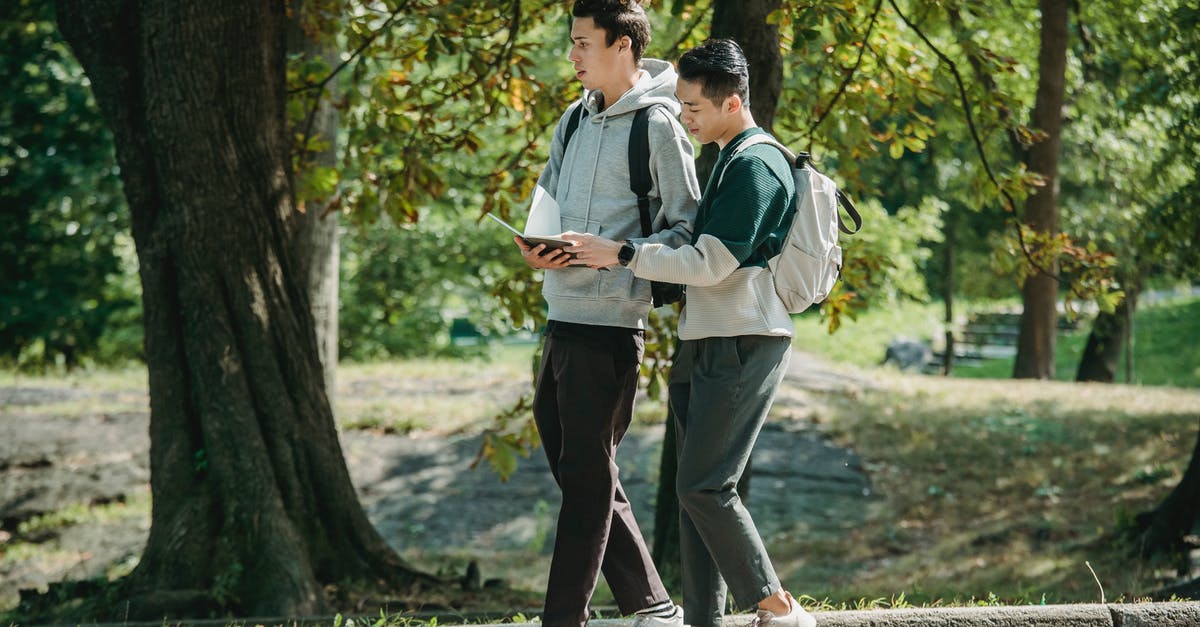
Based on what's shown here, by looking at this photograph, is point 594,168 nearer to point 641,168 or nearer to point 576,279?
point 641,168

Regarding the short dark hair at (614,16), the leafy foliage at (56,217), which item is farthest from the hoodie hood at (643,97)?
the leafy foliage at (56,217)

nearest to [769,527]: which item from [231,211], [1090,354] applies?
[231,211]

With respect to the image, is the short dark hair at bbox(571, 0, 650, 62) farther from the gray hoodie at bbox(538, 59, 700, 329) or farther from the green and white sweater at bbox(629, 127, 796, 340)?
the green and white sweater at bbox(629, 127, 796, 340)

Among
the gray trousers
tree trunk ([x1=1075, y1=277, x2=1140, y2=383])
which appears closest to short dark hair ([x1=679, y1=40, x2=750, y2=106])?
the gray trousers

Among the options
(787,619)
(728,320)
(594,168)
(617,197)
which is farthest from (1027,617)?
(594,168)

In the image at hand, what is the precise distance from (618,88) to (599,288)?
25.7 inches

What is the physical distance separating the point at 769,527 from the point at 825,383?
5.89m

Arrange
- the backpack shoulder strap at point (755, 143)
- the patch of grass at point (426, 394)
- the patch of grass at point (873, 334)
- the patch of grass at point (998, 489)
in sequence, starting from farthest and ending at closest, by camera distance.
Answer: the patch of grass at point (873, 334) < the patch of grass at point (426, 394) < the patch of grass at point (998, 489) < the backpack shoulder strap at point (755, 143)

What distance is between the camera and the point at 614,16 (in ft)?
11.8

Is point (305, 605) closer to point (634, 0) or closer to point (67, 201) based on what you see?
point (634, 0)

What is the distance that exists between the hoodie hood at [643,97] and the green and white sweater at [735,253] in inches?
11.4

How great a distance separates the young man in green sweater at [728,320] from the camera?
3.36 meters

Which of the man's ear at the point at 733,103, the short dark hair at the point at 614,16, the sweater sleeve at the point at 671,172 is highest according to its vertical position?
the short dark hair at the point at 614,16

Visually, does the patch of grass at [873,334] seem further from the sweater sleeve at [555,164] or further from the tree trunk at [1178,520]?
the sweater sleeve at [555,164]
